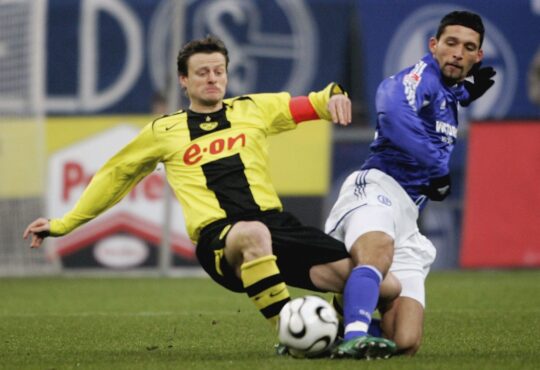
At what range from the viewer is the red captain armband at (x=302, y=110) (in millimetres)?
6719

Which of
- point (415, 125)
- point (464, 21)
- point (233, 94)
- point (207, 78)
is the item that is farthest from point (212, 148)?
point (233, 94)

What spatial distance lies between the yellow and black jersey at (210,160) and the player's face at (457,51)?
76cm

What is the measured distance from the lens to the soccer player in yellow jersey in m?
6.54

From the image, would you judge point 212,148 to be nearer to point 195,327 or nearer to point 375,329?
point 375,329

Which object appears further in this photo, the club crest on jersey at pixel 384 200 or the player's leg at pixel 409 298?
the club crest on jersey at pixel 384 200

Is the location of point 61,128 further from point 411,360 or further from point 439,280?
point 411,360

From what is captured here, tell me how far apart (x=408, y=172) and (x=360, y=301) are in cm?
96

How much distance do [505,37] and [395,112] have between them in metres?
9.89

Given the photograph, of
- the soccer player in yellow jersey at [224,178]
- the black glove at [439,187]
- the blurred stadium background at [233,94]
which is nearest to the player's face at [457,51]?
the black glove at [439,187]

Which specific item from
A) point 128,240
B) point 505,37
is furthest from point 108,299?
point 505,37

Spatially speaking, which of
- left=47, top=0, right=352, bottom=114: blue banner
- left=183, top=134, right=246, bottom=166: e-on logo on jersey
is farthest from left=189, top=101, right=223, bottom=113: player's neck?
left=47, top=0, right=352, bottom=114: blue banner

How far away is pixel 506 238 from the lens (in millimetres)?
14516

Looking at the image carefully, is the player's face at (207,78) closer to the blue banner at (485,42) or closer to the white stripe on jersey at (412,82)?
the white stripe on jersey at (412,82)

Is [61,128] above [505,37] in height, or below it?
below
